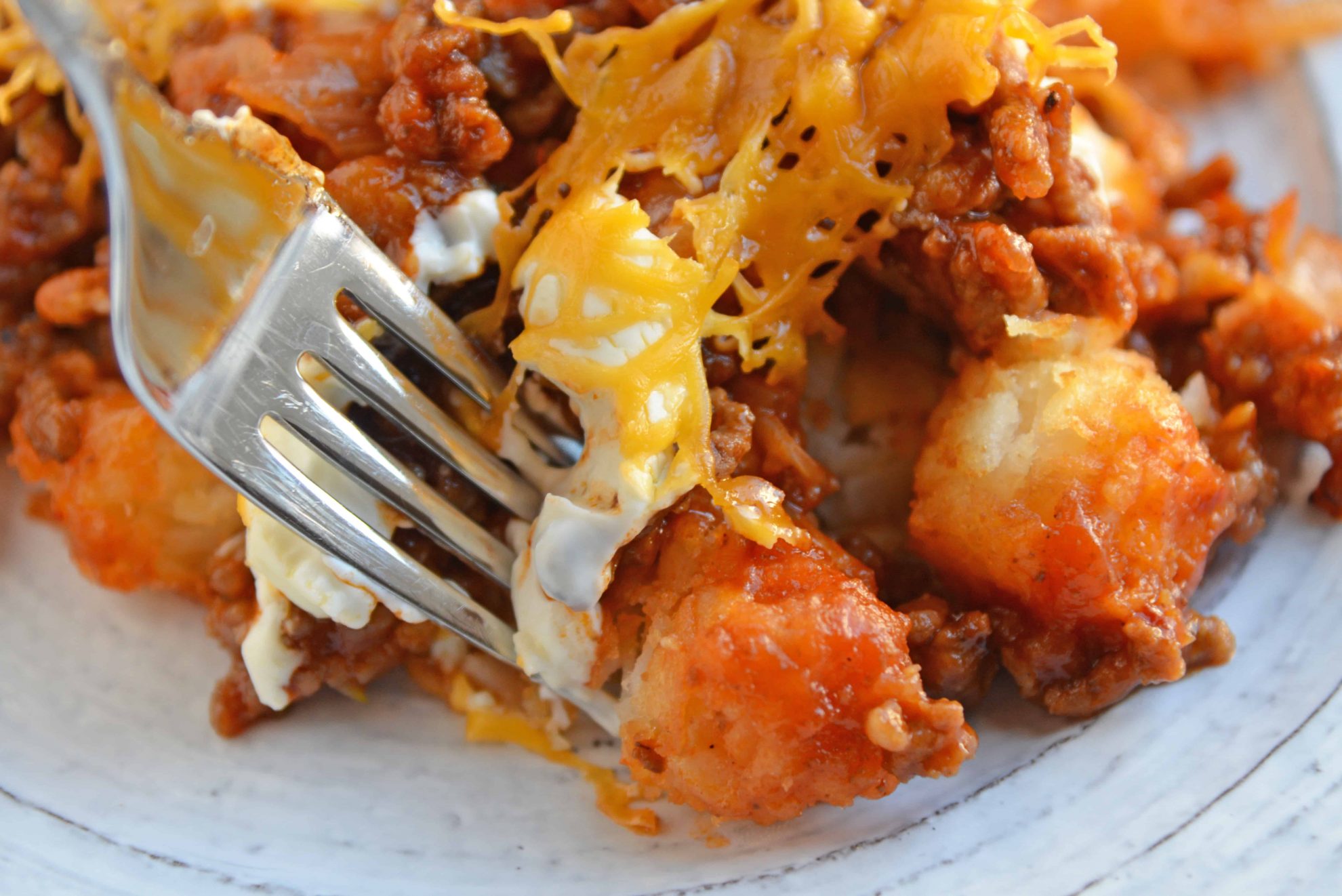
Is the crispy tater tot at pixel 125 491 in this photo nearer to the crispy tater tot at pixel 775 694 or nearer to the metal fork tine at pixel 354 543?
the metal fork tine at pixel 354 543

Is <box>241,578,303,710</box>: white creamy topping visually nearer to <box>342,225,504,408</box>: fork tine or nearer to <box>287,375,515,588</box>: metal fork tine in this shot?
<box>287,375,515,588</box>: metal fork tine

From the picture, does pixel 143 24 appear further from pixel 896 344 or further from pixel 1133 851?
pixel 1133 851

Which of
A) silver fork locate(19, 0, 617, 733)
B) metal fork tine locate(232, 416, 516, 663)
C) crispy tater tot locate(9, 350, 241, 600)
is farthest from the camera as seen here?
crispy tater tot locate(9, 350, 241, 600)

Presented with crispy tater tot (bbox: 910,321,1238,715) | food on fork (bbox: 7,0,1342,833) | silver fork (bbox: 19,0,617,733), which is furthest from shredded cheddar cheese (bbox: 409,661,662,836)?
crispy tater tot (bbox: 910,321,1238,715)

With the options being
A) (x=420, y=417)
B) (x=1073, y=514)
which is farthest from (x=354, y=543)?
(x=1073, y=514)

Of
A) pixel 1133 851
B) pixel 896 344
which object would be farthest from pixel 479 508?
pixel 1133 851

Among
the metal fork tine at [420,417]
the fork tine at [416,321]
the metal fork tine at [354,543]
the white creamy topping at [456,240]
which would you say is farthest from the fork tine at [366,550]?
the white creamy topping at [456,240]

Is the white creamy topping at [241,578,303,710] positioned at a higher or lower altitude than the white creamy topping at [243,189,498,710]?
lower
